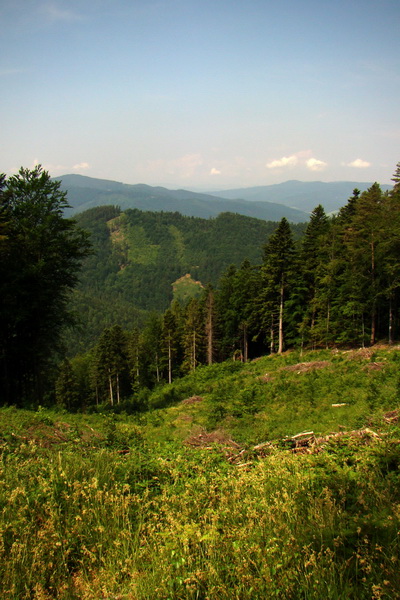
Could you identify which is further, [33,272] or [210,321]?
[210,321]

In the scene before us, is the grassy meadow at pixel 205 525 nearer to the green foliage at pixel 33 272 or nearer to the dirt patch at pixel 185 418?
the dirt patch at pixel 185 418

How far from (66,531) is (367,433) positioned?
5.37m

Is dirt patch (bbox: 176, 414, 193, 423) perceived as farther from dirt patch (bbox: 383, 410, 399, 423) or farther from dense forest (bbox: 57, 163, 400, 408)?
dirt patch (bbox: 383, 410, 399, 423)

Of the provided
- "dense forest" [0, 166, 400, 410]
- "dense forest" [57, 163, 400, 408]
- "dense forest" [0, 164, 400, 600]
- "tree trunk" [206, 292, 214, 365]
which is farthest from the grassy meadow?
"tree trunk" [206, 292, 214, 365]

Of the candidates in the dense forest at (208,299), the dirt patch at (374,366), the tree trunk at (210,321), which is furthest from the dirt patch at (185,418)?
the tree trunk at (210,321)

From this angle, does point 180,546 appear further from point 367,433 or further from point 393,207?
point 393,207

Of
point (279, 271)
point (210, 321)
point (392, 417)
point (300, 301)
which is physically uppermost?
point (279, 271)

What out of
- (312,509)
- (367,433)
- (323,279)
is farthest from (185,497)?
(323,279)

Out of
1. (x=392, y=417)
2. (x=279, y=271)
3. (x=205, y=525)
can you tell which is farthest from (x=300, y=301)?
(x=205, y=525)

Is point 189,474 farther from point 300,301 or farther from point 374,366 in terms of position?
point 300,301

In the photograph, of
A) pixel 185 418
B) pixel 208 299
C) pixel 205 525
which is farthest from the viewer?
pixel 208 299

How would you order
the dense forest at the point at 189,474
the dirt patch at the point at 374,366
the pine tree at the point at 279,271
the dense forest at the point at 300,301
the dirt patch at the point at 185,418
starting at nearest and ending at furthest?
1. the dense forest at the point at 189,474
2. the dirt patch at the point at 185,418
3. the dirt patch at the point at 374,366
4. the dense forest at the point at 300,301
5. the pine tree at the point at 279,271

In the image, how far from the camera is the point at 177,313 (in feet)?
186

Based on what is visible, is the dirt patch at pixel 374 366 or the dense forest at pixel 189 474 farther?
the dirt patch at pixel 374 366
